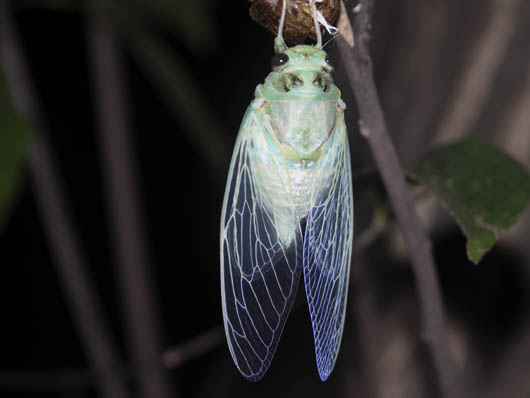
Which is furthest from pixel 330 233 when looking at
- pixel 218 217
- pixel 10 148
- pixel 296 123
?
pixel 218 217

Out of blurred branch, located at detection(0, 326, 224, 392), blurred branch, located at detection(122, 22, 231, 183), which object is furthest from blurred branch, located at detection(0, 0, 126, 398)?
blurred branch, located at detection(122, 22, 231, 183)

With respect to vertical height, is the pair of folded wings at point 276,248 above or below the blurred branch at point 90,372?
above

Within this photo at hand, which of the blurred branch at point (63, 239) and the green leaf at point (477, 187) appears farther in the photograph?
the blurred branch at point (63, 239)

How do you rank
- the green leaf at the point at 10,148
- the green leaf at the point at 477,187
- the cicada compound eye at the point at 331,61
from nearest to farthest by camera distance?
the green leaf at the point at 477,187
the cicada compound eye at the point at 331,61
the green leaf at the point at 10,148

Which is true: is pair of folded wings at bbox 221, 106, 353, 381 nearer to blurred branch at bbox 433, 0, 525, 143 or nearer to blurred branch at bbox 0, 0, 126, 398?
blurred branch at bbox 0, 0, 126, 398

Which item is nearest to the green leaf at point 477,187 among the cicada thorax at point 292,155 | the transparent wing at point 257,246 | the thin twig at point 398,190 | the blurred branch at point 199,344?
the thin twig at point 398,190

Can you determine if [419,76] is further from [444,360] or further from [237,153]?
[444,360]

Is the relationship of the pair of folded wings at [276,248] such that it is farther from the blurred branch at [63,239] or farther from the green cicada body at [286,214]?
the blurred branch at [63,239]
